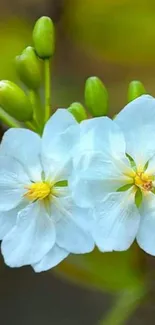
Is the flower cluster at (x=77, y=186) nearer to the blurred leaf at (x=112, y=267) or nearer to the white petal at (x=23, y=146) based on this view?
the white petal at (x=23, y=146)

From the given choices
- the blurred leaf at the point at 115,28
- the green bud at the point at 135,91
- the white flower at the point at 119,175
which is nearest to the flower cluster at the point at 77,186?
the white flower at the point at 119,175

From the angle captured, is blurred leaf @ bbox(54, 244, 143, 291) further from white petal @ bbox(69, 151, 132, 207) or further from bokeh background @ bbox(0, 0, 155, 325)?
white petal @ bbox(69, 151, 132, 207)

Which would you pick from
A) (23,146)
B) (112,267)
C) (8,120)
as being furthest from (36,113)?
(112,267)

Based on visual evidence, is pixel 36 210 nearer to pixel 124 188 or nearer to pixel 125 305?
pixel 124 188

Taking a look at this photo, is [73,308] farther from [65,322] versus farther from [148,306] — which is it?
[148,306]

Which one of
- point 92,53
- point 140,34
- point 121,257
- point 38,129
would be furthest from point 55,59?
point 38,129

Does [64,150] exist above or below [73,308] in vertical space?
Result: above

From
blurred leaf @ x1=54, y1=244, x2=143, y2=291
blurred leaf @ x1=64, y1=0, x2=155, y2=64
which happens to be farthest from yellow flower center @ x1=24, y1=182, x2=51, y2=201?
blurred leaf @ x1=64, y1=0, x2=155, y2=64

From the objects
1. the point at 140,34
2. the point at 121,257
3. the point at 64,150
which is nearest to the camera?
the point at 64,150
